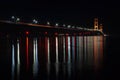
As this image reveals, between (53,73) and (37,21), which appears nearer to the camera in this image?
(53,73)

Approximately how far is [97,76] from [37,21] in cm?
9336

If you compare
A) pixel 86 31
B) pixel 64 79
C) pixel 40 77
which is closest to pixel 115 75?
pixel 64 79

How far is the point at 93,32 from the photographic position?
143 m

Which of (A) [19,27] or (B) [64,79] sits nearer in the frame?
(B) [64,79]

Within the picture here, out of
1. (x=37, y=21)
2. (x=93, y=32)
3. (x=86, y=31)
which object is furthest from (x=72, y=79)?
(x=93, y=32)

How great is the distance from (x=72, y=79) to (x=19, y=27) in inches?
2531

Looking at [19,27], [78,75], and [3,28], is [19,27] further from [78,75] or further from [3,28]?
[78,75]

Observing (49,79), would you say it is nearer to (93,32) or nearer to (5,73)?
(5,73)

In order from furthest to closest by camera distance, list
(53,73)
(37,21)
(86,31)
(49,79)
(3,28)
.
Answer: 1. (86,31)
2. (37,21)
3. (3,28)
4. (53,73)
5. (49,79)

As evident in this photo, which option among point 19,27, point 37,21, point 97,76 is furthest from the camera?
point 37,21

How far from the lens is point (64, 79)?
30.5ft

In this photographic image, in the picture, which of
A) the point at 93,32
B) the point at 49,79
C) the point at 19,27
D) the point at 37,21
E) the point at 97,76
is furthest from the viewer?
the point at 93,32

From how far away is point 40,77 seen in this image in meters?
9.60

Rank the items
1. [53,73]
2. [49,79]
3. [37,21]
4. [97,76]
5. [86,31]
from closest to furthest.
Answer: [49,79]
[97,76]
[53,73]
[37,21]
[86,31]
